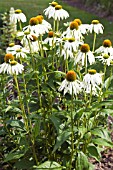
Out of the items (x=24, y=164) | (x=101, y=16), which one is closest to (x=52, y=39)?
(x=24, y=164)

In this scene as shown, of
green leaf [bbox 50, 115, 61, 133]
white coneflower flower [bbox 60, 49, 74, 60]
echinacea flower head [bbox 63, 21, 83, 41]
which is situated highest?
echinacea flower head [bbox 63, 21, 83, 41]

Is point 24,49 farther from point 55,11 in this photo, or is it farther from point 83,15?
point 83,15

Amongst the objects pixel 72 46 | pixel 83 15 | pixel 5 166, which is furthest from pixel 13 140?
pixel 83 15

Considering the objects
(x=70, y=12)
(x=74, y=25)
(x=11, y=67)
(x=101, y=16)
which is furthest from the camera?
(x=70, y=12)

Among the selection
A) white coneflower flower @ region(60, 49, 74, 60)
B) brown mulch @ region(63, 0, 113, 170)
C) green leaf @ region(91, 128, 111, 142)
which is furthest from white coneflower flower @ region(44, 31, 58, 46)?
brown mulch @ region(63, 0, 113, 170)

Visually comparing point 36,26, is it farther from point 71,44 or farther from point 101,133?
point 101,133

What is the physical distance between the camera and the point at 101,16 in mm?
8883

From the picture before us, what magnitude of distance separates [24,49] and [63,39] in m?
0.25

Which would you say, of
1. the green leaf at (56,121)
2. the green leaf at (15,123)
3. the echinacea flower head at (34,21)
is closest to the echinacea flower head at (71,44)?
the echinacea flower head at (34,21)

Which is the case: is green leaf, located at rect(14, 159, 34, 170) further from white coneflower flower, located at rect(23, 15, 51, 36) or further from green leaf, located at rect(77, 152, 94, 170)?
white coneflower flower, located at rect(23, 15, 51, 36)

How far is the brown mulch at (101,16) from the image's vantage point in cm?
283

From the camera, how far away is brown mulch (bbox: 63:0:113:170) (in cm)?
283

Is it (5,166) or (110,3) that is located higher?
(110,3)

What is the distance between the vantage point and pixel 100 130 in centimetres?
205
